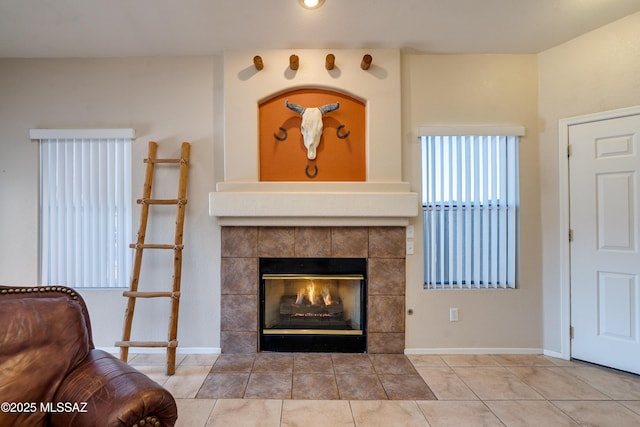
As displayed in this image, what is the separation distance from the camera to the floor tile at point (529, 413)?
6.38ft

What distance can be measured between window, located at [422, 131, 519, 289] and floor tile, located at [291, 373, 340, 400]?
1.22 metres

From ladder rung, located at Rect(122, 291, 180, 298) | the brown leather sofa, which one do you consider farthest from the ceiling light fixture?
ladder rung, located at Rect(122, 291, 180, 298)

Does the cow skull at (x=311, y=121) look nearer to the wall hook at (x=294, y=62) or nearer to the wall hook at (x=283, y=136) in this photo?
A: the wall hook at (x=283, y=136)

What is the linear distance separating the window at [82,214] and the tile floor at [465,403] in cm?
106

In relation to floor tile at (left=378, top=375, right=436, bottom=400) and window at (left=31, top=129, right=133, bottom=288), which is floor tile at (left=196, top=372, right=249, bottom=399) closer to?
floor tile at (left=378, top=375, right=436, bottom=400)

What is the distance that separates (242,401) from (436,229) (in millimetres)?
2065

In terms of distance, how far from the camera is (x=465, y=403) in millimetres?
2139

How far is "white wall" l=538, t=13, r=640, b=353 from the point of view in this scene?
2504 millimetres

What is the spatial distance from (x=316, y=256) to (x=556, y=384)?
203 cm

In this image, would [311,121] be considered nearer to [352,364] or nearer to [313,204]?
[313,204]

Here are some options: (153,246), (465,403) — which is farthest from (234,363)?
(465,403)

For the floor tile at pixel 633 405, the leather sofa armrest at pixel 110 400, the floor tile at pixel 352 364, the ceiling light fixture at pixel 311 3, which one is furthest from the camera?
the floor tile at pixel 352 364

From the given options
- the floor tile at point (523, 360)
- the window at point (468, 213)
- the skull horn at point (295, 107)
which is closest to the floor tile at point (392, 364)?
the window at point (468, 213)

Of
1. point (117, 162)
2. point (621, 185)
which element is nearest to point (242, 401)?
point (117, 162)
